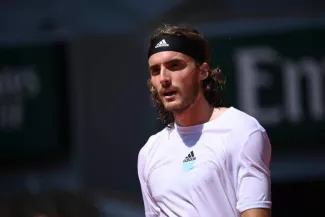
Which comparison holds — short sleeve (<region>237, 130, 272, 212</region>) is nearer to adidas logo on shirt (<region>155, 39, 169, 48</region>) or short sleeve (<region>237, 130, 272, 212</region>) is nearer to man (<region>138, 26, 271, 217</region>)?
man (<region>138, 26, 271, 217</region>)

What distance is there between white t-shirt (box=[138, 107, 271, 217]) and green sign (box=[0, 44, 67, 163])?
131 inches

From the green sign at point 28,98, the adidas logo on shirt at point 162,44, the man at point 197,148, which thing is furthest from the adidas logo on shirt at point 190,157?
the green sign at point 28,98

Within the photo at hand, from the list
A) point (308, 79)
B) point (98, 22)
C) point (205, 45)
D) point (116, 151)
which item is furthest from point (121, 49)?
point (205, 45)

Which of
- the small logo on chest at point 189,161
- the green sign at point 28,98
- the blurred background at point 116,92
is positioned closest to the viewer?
the small logo on chest at point 189,161

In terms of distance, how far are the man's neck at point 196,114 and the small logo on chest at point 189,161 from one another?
0.13 m

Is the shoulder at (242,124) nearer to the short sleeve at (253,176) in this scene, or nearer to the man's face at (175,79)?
the short sleeve at (253,176)

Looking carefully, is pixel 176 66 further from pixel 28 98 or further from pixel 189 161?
pixel 28 98

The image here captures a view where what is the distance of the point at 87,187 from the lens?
6.00 metres

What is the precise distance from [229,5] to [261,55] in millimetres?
412

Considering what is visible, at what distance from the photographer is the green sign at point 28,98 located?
6289 mm

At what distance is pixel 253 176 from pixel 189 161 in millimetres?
258

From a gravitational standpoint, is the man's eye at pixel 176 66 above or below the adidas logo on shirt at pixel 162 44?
below

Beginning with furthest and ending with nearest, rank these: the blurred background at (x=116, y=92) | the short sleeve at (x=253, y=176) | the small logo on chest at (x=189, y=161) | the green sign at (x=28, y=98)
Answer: the green sign at (x=28, y=98) → the blurred background at (x=116, y=92) → the small logo on chest at (x=189, y=161) → the short sleeve at (x=253, y=176)

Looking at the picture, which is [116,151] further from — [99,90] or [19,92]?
[19,92]
